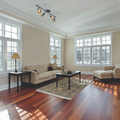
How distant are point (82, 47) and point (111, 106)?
5.47 m

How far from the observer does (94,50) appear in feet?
23.1

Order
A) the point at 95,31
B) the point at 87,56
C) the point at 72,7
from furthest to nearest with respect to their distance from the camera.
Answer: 1. the point at 87,56
2. the point at 95,31
3. the point at 72,7

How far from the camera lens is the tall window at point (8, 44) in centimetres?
386

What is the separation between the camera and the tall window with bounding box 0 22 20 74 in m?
3.86

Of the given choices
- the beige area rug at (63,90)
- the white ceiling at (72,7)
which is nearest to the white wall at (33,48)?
the white ceiling at (72,7)

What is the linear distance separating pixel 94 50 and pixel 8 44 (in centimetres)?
550

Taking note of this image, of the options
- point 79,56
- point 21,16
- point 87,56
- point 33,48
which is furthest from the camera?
point 79,56

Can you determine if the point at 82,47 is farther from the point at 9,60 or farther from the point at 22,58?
the point at 9,60

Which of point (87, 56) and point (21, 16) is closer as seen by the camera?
point (21, 16)

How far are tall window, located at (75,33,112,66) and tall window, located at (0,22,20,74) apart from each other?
465 cm

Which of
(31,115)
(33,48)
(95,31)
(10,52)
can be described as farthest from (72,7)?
(31,115)

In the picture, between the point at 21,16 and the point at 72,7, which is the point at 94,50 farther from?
the point at 21,16

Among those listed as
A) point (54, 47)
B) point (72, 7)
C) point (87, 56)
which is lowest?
point (87, 56)

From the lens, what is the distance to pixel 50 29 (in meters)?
6.05
